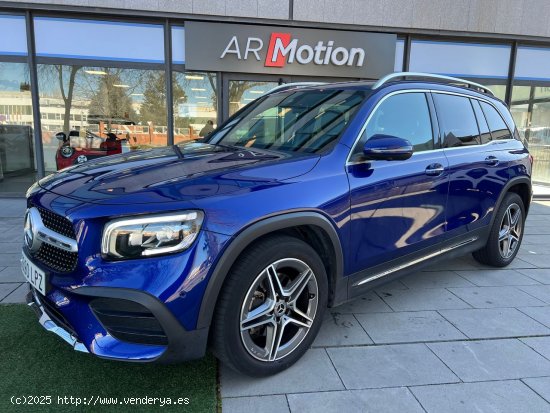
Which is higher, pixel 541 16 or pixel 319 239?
pixel 541 16

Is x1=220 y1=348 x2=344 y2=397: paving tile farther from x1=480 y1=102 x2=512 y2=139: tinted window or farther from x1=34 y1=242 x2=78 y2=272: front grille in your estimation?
x1=480 y1=102 x2=512 y2=139: tinted window

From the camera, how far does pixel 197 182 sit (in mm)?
2191

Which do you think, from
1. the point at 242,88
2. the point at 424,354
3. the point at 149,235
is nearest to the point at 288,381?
the point at 424,354

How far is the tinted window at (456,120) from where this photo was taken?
11.6ft

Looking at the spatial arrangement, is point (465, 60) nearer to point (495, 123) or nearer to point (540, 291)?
point (495, 123)

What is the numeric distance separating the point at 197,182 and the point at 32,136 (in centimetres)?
740

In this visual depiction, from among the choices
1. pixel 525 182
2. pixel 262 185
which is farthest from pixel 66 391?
pixel 525 182

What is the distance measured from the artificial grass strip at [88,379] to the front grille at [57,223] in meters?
0.89

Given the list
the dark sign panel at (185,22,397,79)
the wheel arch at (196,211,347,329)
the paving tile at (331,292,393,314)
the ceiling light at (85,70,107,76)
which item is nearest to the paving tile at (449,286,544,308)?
the paving tile at (331,292,393,314)

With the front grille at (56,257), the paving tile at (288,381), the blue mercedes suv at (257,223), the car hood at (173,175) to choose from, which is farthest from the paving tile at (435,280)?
the front grille at (56,257)

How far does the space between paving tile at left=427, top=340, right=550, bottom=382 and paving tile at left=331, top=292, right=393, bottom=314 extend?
0.61m

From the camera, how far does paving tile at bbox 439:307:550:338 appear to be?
315 cm

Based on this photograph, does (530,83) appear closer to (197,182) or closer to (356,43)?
(356,43)

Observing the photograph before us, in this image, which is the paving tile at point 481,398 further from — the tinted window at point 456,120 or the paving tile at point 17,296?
the paving tile at point 17,296
